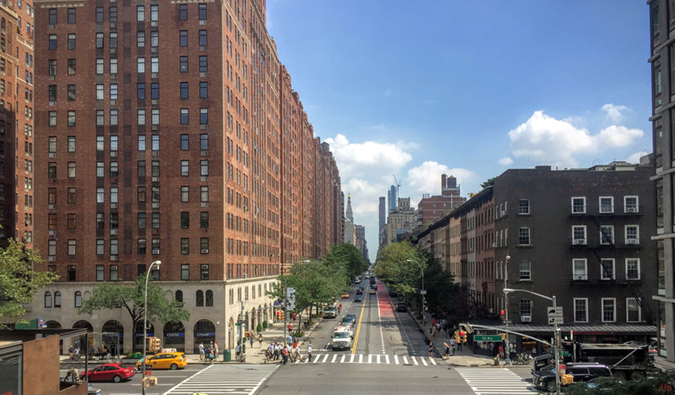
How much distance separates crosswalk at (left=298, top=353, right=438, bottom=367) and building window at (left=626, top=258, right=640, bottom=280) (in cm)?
2043

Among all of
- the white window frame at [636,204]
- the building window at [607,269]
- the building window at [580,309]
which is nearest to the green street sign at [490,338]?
the building window at [580,309]

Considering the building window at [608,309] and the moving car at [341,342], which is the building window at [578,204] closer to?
the building window at [608,309]

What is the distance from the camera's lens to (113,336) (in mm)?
60500

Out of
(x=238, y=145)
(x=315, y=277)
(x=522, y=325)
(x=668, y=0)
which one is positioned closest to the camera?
(x=668, y=0)

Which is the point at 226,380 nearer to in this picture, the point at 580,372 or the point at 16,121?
the point at 580,372

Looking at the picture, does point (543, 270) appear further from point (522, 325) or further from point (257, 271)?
point (257, 271)

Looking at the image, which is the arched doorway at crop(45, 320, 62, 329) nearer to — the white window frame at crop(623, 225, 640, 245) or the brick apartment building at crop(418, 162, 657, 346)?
the brick apartment building at crop(418, 162, 657, 346)

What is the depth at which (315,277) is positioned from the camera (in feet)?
266

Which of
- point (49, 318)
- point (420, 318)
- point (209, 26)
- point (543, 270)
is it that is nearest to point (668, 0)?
point (543, 270)

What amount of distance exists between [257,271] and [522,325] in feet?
125

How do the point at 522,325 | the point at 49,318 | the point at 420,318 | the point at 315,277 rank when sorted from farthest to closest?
the point at 420,318, the point at 315,277, the point at 49,318, the point at 522,325

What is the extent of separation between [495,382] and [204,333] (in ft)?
99.4

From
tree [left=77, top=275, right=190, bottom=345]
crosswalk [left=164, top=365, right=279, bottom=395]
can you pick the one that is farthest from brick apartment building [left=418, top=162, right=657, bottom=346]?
tree [left=77, top=275, right=190, bottom=345]

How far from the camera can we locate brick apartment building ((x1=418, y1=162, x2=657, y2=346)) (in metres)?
57.5
